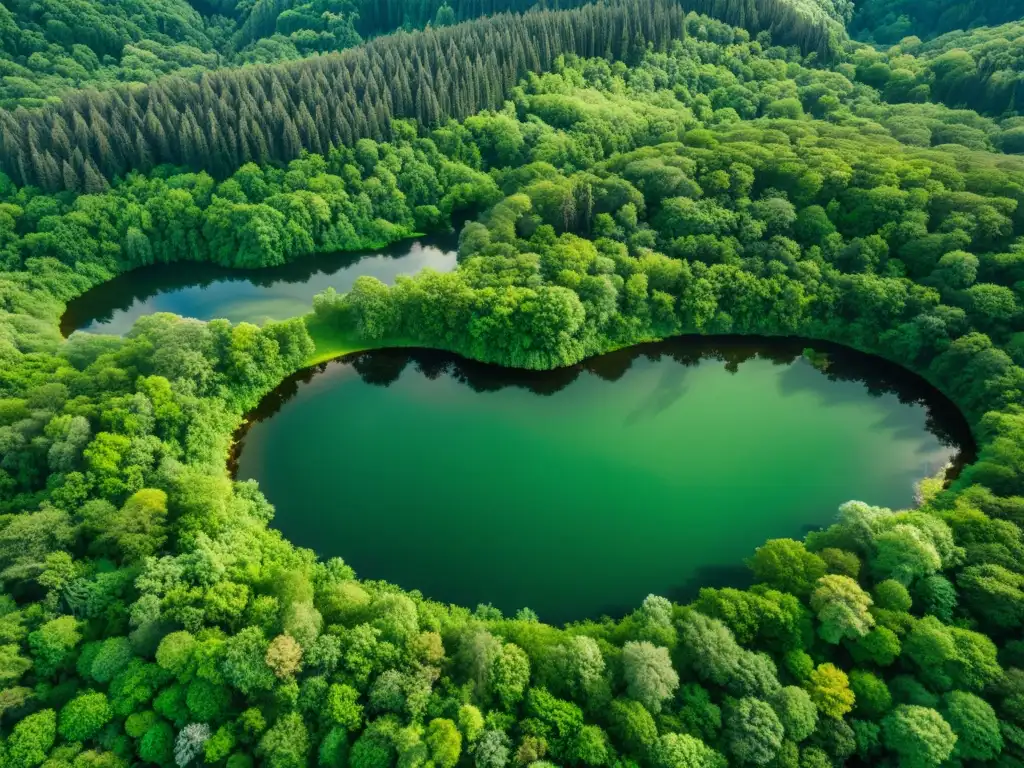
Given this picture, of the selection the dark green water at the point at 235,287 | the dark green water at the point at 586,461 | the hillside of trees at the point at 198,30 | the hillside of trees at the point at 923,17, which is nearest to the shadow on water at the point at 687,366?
the dark green water at the point at 586,461

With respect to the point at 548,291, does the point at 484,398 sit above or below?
below

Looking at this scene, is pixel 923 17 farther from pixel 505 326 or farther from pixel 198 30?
pixel 198 30

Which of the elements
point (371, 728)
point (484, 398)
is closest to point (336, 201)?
point (484, 398)

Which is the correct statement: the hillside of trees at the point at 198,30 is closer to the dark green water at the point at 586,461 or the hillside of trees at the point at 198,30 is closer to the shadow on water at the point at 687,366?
the shadow on water at the point at 687,366

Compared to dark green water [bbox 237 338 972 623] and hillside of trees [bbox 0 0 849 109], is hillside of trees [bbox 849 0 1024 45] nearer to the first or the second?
hillside of trees [bbox 0 0 849 109]

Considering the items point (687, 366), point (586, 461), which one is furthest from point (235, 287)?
point (687, 366)

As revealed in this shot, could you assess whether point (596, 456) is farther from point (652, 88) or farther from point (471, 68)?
point (652, 88)
